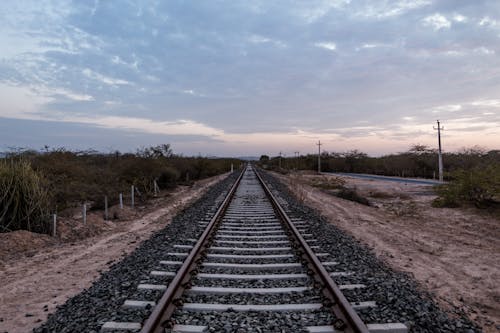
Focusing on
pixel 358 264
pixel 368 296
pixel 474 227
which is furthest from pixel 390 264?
pixel 474 227

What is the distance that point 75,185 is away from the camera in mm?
13070

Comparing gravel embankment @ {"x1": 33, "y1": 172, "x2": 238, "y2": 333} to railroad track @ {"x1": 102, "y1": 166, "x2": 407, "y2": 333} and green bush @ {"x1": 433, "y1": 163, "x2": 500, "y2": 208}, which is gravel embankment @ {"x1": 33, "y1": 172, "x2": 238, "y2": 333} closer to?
railroad track @ {"x1": 102, "y1": 166, "x2": 407, "y2": 333}

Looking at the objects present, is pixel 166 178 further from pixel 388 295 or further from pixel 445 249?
pixel 388 295

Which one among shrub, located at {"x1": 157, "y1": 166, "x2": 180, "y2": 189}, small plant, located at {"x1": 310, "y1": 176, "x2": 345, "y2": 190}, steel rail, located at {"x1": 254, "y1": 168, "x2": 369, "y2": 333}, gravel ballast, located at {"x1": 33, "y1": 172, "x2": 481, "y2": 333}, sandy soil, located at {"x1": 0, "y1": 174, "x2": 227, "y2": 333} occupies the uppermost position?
shrub, located at {"x1": 157, "y1": 166, "x2": 180, "y2": 189}

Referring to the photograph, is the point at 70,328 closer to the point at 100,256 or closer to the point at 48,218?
the point at 100,256

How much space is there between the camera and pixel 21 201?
28.7 feet

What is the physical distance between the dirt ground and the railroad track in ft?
4.81

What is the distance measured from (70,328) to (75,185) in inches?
425

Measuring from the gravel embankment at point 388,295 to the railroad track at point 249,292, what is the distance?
0.46 ft

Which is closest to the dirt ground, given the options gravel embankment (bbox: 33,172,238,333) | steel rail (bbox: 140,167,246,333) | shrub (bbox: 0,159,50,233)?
steel rail (bbox: 140,167,246,333)

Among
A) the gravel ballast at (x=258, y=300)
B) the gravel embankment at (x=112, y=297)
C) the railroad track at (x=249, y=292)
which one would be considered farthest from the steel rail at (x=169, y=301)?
the gravel embankment at (x=112, y=297)

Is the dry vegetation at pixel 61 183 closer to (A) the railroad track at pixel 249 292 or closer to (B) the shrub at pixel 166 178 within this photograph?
(B) the shrub at pixel 166 178

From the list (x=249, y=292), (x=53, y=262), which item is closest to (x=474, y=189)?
(x=249, y=292)

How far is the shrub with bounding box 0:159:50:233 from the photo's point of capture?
8469 mm
